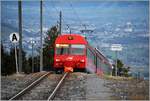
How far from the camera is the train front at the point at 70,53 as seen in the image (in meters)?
38.3

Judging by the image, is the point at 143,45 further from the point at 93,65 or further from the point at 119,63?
the point at 93,65

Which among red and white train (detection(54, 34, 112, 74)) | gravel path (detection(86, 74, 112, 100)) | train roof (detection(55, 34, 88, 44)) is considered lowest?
gravel path (detection(86, 74, 112, 100))

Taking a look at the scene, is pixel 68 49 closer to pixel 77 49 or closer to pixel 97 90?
pixel 77 49

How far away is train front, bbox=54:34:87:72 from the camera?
1510 inches

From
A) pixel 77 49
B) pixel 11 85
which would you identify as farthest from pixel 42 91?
pixel 77 49

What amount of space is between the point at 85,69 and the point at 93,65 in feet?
9.49

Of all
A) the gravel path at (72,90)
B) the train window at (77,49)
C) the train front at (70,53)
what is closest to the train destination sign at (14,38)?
the gravel path at (72,90)

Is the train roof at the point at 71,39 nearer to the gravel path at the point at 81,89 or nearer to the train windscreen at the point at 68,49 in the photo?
the train windscreen at the point at 68,49

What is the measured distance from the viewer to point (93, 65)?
136 ft

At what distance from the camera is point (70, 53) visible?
3888cm

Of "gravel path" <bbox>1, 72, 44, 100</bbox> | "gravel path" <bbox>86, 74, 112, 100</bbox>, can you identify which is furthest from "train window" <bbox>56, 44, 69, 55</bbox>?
"gravel path" <bbox>86, 74, 112, 100</bbox>

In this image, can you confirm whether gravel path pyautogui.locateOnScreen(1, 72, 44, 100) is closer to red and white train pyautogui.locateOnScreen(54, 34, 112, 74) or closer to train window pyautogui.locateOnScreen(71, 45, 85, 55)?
red and white train pyautogui.locateOnScreen(54, 34, 112, 74)

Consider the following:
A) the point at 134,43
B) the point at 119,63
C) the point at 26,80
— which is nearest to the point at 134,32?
the point at 134,43

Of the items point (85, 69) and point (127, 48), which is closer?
point (85, 69)
